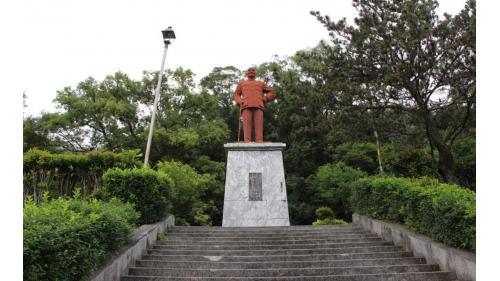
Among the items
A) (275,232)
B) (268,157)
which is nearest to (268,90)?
(268,157)

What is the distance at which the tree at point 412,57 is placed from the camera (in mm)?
11117

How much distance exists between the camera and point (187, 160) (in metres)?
22.2

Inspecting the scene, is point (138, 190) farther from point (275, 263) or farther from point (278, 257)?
point (275, 263)

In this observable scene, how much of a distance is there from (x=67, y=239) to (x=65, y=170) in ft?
26.5

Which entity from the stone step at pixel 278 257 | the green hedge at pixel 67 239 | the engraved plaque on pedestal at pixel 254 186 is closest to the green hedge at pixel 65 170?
the engraved plaque on pedestal at pixel 254 186

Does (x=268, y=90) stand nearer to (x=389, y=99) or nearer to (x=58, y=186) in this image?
(x=389, y=99)

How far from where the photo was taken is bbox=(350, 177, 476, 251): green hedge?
5.28 m

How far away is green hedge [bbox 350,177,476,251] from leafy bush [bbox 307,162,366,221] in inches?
365

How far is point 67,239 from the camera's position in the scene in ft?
13.3

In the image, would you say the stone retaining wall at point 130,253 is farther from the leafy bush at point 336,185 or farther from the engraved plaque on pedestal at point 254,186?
the leafy bush at point 336,185

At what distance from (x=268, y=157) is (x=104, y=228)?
6709 millimetres

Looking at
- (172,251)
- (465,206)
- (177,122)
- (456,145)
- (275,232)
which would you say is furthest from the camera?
(177,122)

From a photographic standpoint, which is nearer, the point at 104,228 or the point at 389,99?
the point at 104,228

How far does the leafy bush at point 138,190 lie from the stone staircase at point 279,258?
667 millimetres
